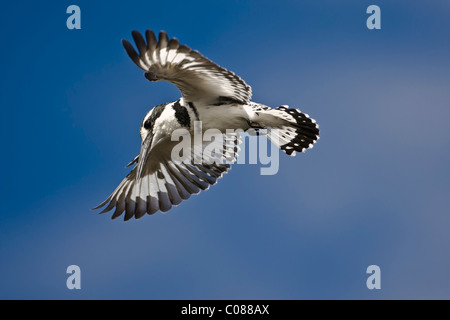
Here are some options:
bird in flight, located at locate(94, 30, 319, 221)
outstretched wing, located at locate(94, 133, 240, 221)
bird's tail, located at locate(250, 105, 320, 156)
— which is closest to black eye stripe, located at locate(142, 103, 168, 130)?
bird in flight, located at locate(94, 30, 319, 221)

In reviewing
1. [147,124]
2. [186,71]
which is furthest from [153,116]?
[186,71]

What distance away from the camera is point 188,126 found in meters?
6.18

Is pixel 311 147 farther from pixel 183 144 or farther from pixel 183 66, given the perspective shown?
pixel 183 66

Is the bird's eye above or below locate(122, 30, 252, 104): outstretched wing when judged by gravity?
below

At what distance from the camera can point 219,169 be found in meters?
7.16

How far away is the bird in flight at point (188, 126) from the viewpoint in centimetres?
513

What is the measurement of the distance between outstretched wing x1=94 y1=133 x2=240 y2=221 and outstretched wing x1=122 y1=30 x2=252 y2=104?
3.34ft

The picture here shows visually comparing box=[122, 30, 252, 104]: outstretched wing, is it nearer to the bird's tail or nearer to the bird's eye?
the bird's tail

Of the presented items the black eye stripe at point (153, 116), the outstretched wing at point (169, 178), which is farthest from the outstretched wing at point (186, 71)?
the outstretched wing at point (169, 178)

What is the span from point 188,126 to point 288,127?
45.6 inches

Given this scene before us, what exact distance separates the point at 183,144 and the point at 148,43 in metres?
2.24

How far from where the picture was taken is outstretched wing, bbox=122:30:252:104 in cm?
489

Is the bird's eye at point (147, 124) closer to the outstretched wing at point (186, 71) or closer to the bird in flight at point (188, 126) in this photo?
the bird in flight at point (188, 126)
